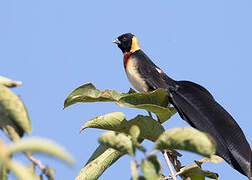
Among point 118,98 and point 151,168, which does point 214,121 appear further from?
point 151,168

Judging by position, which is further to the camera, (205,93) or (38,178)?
(205,93)

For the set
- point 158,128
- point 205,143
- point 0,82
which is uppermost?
point 0,82

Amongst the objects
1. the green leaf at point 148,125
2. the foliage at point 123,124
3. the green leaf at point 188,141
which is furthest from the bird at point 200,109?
the green leaf at point 188,141

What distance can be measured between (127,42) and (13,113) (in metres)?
4.47

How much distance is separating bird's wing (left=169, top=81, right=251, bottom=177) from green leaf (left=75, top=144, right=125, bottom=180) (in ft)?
2.00

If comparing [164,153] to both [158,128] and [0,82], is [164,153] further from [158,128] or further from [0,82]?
[0,82]

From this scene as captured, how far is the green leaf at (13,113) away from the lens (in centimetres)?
135

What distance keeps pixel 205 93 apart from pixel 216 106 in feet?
0.89

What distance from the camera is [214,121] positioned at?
112 inches

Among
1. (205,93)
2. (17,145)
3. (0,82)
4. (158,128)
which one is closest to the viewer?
(17,145)

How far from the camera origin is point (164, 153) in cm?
244

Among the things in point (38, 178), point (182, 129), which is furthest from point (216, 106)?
point (38, 178)

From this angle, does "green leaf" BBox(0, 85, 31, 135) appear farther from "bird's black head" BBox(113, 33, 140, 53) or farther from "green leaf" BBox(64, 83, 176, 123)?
"bird's black head" BBox(113, 33, 140, 53)

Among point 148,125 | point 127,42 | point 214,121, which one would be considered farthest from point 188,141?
point 127,42
